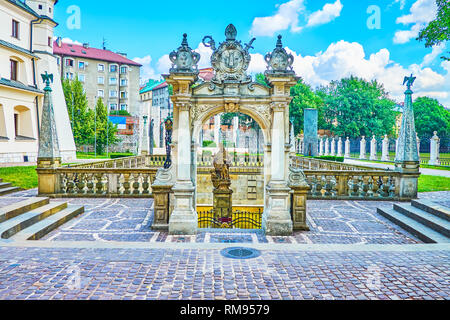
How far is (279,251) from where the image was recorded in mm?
6625

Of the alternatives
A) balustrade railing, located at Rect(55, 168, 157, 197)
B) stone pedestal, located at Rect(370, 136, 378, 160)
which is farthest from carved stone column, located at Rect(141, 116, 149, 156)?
stone pedestal, located at Rect(370, 136, 378, 160)

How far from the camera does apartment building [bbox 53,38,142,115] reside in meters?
64.8

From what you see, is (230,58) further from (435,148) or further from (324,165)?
(435,148)

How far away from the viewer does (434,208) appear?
9453 mm

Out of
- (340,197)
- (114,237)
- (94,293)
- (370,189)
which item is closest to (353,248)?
(94,293)

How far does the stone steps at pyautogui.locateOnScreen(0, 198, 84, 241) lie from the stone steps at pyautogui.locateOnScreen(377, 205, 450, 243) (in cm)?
980

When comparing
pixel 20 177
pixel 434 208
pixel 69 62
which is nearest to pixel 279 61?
pixel 434 208

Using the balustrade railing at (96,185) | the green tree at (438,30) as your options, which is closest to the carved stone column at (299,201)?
the balustrade railing at (96,185)

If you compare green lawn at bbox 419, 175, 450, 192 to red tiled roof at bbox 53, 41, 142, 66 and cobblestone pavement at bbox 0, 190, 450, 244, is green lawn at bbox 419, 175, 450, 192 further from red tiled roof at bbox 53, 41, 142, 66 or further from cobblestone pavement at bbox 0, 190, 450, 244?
red tiled roof at bbox 53, 41, 142, 66

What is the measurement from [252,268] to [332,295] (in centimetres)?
150

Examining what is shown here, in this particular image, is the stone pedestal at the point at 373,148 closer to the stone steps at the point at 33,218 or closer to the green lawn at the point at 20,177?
the green lawn at the point at 20,177

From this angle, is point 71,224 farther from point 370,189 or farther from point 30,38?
point 30,38

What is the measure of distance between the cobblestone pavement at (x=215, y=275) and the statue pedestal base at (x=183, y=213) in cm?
188
